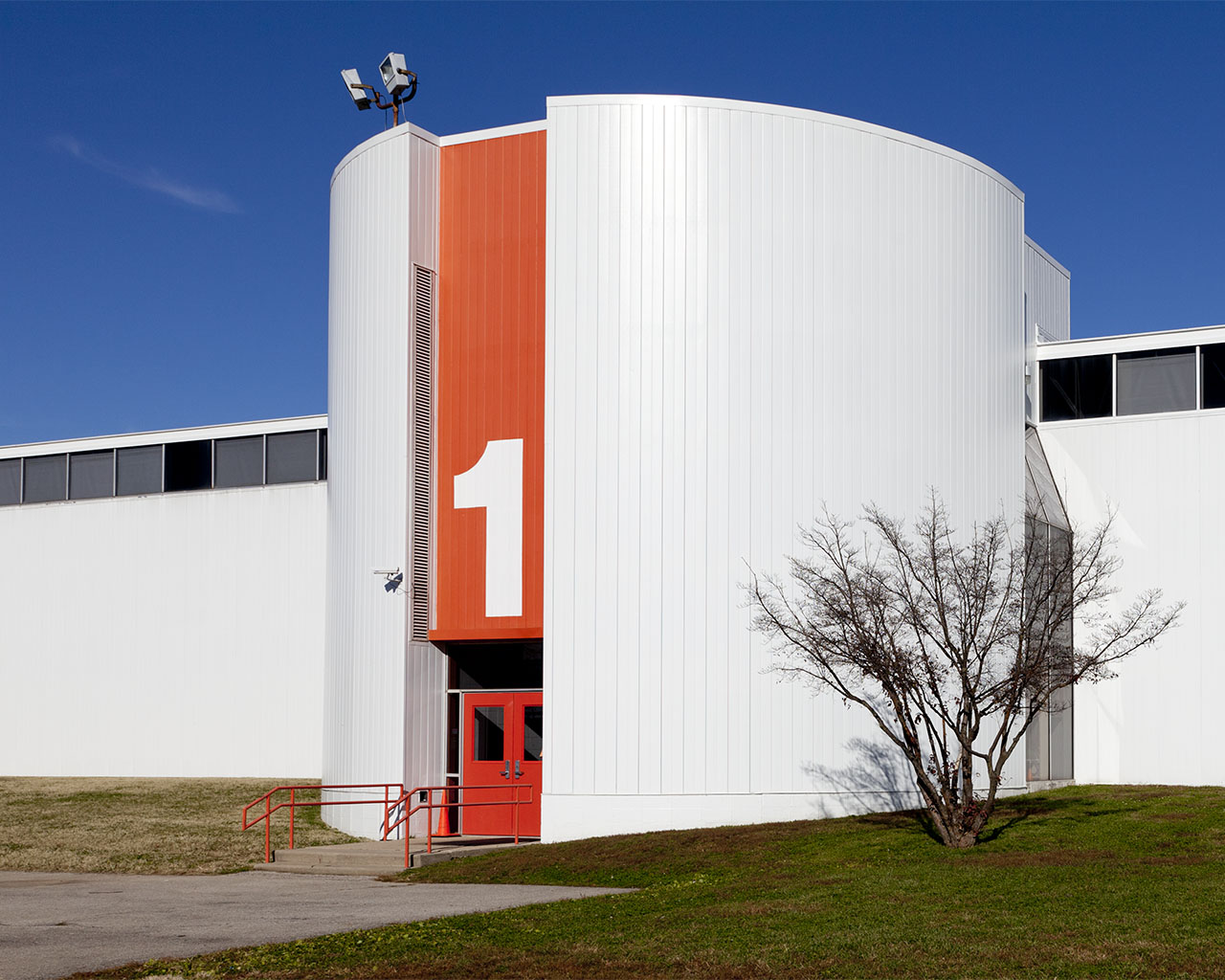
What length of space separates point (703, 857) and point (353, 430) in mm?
11814

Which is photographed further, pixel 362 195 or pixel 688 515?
pixel 362 195

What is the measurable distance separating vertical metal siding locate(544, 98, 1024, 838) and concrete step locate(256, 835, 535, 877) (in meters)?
1.80

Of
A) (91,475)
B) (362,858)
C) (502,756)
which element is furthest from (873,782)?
(91,475)

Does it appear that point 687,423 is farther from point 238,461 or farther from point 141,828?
point 238,461

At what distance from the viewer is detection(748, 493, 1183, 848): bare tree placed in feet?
66.6

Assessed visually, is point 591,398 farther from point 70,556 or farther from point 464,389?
point 70,556

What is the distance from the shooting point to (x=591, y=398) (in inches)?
997

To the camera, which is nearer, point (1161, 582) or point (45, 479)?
point (1161, 582)

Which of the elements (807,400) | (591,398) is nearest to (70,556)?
(591,398)

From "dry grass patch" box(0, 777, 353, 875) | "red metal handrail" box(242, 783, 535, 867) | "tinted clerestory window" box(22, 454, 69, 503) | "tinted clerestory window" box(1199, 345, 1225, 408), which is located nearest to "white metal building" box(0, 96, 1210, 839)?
"tinted clerestory window" box(1199, 345, 1225, 408)

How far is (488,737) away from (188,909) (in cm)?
983

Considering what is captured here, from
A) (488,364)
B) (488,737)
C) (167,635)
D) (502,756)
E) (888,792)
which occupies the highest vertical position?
(488,364)

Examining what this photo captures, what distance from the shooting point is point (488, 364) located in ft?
90.4

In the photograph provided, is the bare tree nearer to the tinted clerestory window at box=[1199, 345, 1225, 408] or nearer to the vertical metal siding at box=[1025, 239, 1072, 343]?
the tinted clerestory window at box=[1199, 345, 1225, 408]
